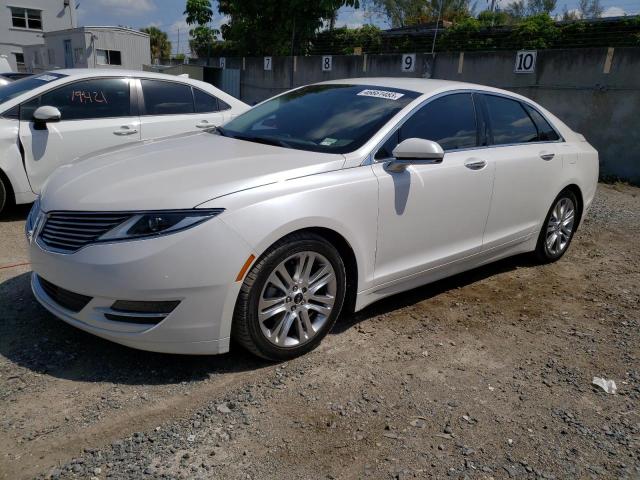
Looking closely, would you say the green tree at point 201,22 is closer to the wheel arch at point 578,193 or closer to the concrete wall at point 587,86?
the concrete wall at point 587,86

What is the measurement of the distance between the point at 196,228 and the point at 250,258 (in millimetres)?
307

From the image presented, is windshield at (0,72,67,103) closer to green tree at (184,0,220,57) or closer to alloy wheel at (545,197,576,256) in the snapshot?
alloy wheel at (545,197,576,256)

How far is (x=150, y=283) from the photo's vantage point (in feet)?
8.85

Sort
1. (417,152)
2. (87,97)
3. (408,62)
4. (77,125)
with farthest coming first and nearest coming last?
(408,62) < (87,97) < (77,125) < (417,152)

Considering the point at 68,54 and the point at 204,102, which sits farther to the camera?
the point at 68,54

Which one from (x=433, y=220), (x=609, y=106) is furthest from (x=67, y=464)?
(x=609, y=106)

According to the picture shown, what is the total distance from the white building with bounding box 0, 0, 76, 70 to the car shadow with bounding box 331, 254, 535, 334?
36.8 m

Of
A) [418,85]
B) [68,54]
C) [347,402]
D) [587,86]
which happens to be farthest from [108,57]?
[347,402]

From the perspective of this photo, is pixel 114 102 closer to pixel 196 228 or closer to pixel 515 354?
pixel 196 228

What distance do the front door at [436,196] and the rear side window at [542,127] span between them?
36.2 inches

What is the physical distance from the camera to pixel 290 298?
3.12 meters

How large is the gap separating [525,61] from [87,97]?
884 centimetres

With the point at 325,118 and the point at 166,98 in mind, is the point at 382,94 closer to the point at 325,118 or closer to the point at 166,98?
the point at 325,118

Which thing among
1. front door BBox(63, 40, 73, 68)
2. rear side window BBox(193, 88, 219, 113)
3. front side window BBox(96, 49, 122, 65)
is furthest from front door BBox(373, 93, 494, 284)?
front door BBox(63, 40, 73, 68)
